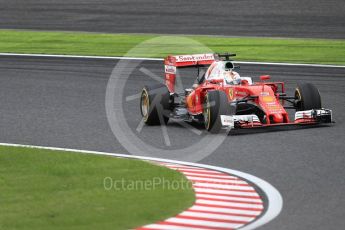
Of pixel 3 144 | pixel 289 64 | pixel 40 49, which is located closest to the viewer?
pixel 3 144

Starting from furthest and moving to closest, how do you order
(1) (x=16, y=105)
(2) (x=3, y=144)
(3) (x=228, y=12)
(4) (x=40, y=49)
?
(3) (x=228, y=12), (4) (x=40, y=49), (1) (x=16, y=105), (2) (x=3, y=144)

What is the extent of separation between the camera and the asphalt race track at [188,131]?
12.4 meters

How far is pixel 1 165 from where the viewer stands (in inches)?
578

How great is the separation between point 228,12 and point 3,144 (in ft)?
58.1

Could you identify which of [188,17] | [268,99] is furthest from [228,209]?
[188,17]

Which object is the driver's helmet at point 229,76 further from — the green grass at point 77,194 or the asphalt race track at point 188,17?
the asphalt race track at point 188,17

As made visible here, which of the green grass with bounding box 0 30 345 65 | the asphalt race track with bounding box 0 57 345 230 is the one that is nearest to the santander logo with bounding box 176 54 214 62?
the asphalt race track with bounding box 0 57 345 230

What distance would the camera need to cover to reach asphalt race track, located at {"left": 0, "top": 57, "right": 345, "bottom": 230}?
12.4 meters

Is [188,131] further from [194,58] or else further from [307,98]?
[307,98]

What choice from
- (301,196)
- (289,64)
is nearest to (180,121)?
(301,196)

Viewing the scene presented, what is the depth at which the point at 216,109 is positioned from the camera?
1669 centimetres

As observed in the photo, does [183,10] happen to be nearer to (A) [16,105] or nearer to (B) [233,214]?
(A) [16,105]

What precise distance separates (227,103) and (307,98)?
1.79 meters

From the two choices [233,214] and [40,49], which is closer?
[233,214]
